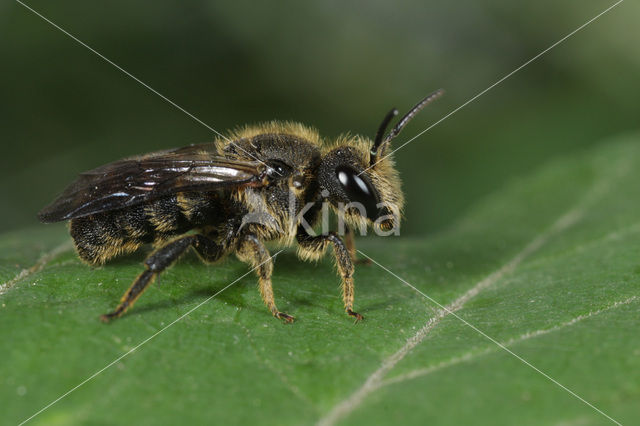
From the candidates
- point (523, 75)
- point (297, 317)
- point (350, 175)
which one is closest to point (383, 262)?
point (350, 175)

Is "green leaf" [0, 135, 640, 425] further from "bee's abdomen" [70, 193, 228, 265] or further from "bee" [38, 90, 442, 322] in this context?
"bee" [38, 90, 442, 322]

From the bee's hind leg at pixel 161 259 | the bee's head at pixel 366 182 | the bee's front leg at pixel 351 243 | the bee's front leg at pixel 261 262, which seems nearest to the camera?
the bee's hind leg at pixel 161 259

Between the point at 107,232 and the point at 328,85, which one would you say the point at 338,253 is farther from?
the point at 328,85

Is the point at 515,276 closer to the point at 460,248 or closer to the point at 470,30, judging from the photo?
the point at 460,248

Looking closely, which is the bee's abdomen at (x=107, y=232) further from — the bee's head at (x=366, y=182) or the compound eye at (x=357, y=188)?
the compound eye at (x=357, y=188)

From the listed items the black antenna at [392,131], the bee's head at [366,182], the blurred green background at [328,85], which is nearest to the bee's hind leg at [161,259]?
the bee's head at [366,182]

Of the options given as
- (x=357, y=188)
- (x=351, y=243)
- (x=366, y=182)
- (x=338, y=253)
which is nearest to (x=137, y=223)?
(x=338, y=253)
